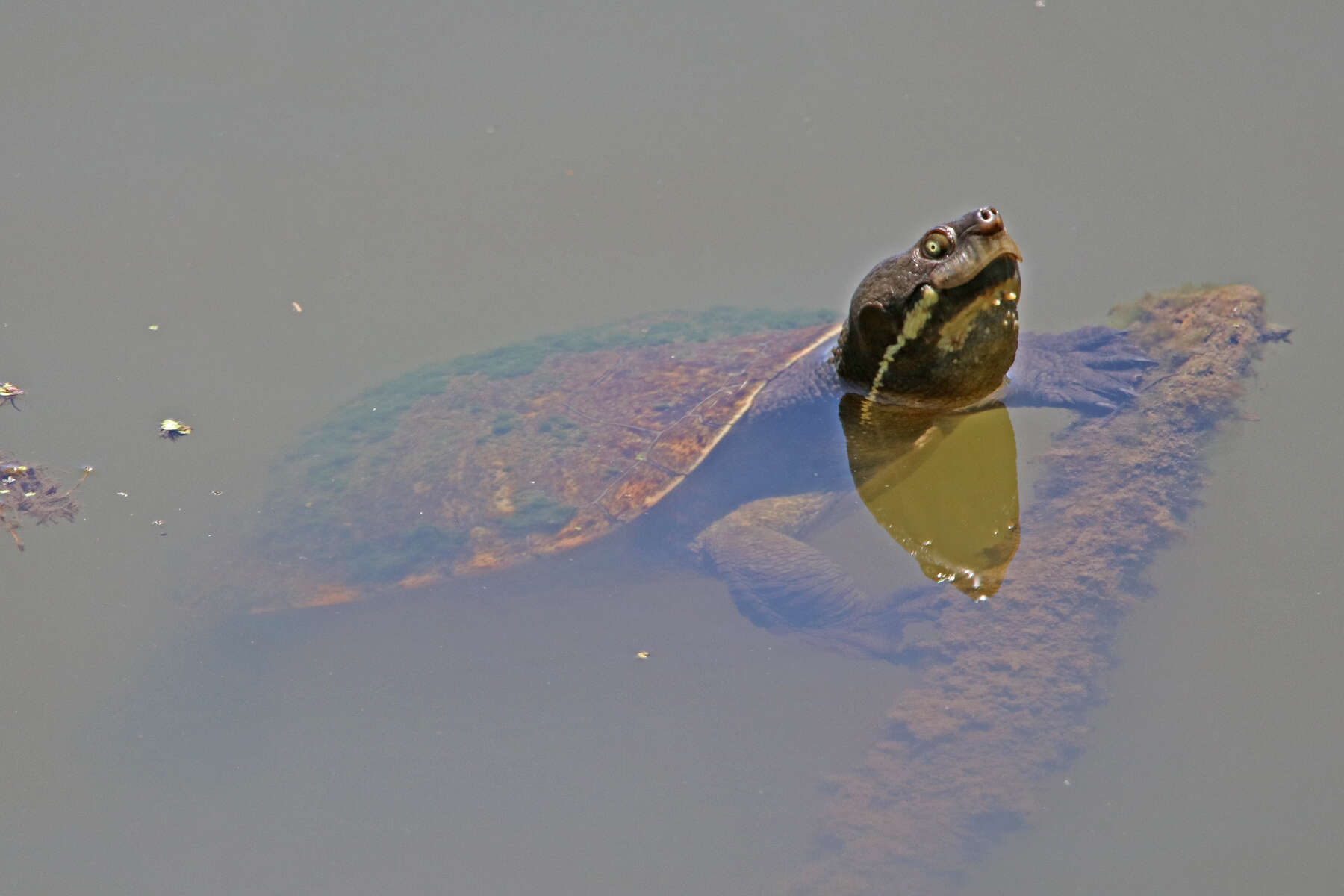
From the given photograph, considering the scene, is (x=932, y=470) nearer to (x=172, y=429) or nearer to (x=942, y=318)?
(x=942, y=318)

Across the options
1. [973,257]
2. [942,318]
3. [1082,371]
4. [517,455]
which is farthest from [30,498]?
[1082,371]

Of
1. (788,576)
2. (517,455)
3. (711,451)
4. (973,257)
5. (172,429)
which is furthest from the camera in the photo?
(172,429)

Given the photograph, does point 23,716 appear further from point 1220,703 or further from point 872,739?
point 1220,703

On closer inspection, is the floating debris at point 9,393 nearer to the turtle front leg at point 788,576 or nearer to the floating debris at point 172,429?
the floating debris at point 172,429

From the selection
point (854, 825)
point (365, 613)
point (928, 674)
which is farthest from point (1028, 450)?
point (365, 613)

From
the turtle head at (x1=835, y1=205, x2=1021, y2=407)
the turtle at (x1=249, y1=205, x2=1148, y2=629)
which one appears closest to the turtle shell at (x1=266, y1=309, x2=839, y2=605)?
the turtle at (x1=249, y1=205, x2=1148, y2=629)

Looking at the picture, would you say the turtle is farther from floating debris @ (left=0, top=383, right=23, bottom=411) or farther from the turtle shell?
floating debris @ (left=0, top=383, right=23, bottom=411)

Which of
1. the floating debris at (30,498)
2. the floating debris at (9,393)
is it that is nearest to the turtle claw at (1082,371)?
the floating debris at (30,498)
